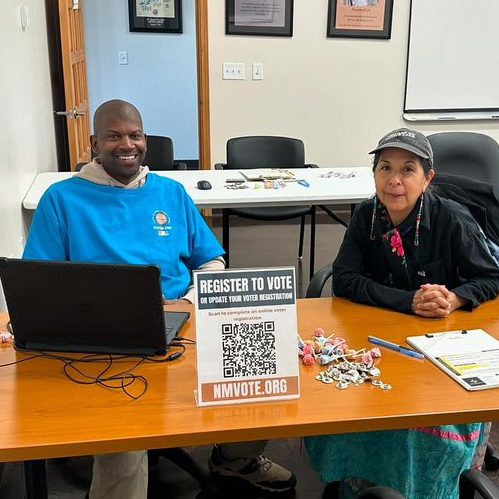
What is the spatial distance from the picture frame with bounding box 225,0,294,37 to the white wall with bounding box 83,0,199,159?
184cm

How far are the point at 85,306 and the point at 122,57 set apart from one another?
5.49m

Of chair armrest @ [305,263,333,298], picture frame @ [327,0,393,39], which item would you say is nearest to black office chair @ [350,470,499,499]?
chair armrest @ [305,263,333,298]

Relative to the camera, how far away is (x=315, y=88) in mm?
4879

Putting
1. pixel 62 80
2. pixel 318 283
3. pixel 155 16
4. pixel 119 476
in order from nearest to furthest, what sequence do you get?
pixel 119 476 → pixel 318 283 → pixel 62 80 → pixel 155 16

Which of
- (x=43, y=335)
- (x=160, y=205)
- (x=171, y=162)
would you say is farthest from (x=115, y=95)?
(x=43, y=335)

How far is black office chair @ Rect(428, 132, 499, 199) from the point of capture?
253cm

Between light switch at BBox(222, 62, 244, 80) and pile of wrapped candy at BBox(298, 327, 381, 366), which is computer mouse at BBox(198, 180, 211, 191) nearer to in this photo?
pile of wrapped candy at BBox(298, 327, 381, 366)

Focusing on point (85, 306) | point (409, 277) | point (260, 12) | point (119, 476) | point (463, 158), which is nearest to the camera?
point (85, 306)

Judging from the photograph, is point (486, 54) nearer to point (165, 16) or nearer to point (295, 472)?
point (165, 16)

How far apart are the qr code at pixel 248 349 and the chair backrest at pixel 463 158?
1.62 m

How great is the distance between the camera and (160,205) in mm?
1872

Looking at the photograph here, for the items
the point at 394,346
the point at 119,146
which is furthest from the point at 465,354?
the point at 119,146

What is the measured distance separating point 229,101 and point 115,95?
6.87 ft

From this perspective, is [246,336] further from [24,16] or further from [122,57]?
[122,57]
